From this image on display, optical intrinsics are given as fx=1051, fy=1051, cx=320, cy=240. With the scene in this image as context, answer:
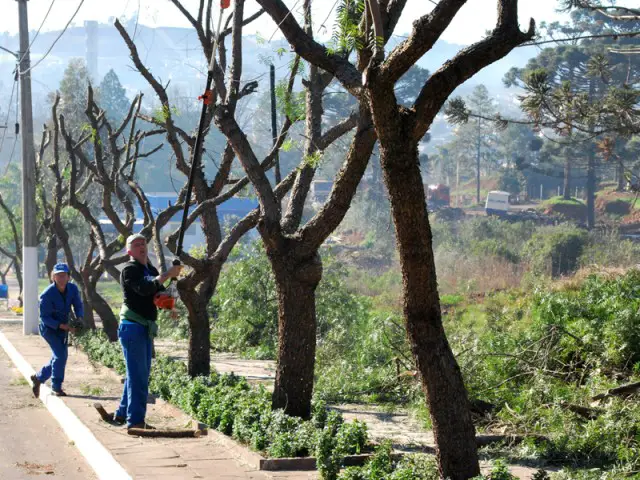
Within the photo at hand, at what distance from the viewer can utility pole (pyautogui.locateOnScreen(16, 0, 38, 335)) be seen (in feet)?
80.4

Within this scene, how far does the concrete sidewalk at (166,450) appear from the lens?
8.48 m

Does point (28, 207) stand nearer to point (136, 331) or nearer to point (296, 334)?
point (136, 331)

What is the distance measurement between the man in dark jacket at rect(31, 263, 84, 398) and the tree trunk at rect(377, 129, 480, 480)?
7207mm

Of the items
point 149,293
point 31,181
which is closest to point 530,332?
point 149,293

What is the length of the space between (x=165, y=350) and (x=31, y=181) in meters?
6.64

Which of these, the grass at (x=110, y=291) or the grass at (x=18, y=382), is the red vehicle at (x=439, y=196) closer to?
the grass at (x=110, y=291)

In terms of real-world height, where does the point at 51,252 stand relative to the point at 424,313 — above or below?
below

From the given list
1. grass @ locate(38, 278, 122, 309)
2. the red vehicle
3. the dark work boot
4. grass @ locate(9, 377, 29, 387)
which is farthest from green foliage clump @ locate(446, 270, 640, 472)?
the red vehicle

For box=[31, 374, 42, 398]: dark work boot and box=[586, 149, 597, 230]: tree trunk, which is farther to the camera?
box=[586, 149, 597, 230]: tree trunk

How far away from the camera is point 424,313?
7199 mm

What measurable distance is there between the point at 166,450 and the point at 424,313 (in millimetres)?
3372

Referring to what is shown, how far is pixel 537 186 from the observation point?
86000 mm

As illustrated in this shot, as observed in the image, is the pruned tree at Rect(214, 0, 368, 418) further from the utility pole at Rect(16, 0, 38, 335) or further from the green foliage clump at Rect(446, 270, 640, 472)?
the utility pole at Rect(16, 0, 38, 335)

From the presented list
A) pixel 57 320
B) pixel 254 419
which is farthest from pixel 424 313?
pixel 57 320
